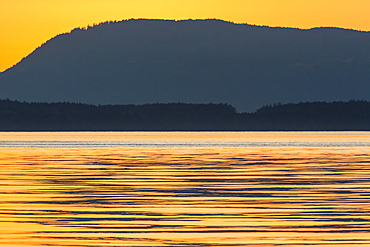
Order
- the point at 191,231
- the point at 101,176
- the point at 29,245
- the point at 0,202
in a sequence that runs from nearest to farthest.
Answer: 1. the point at 29,245
2. the point at 191,231
3. the point at 0,202
4. the point at 101,176

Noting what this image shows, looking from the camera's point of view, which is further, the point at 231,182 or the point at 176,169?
the point at 176,169

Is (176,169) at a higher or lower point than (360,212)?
higher

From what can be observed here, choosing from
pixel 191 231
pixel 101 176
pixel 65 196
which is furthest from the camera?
pixel 101 176

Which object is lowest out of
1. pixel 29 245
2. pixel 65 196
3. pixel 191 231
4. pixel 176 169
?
pixel 29 245

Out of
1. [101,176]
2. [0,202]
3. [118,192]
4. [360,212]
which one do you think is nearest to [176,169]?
[101,176]

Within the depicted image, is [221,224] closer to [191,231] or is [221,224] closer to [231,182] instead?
[191,231]

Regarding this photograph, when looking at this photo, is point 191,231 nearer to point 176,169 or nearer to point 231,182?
point 231,182

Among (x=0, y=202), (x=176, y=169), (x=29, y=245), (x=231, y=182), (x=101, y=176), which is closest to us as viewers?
(x=29, y=245)

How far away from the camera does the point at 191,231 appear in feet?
71.1

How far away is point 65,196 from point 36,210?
3964 mm

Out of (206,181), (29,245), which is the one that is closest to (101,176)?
(206,181)

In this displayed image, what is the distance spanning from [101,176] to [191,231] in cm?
1783

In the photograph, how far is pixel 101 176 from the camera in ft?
128

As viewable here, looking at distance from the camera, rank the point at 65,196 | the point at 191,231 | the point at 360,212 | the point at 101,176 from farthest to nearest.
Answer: the point at 101,176
the point at 65,196
the point at 360,212
the point at 191,231
